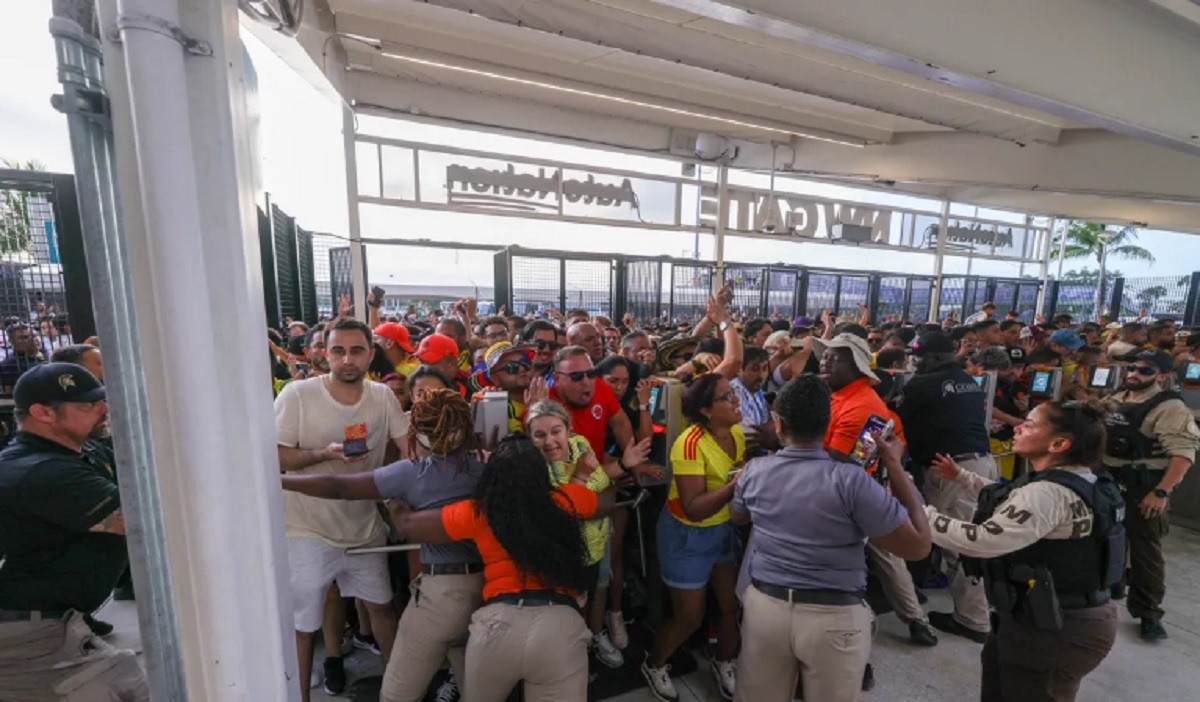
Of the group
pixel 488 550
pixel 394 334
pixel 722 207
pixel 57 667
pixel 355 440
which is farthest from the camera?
pixel 722 207

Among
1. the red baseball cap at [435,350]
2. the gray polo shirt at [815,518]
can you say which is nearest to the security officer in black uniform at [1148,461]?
the gray polo shirt at [815,518]

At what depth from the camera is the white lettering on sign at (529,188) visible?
8.15 metres

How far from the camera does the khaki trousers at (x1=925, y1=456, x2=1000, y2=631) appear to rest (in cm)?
336

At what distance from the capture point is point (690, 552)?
2.69 m

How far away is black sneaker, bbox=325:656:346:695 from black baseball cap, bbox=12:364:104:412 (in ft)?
5.93

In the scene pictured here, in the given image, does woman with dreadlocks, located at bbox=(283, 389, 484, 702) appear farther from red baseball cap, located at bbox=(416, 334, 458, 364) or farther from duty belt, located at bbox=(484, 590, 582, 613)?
red baseball cap, located at bbox=(416, 334, 458, 364)

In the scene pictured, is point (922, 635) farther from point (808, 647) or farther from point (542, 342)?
point (542, 342)

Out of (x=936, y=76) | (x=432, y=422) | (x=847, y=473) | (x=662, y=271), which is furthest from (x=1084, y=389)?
(x=432, y=422)

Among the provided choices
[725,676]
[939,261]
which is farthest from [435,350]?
[939,261]

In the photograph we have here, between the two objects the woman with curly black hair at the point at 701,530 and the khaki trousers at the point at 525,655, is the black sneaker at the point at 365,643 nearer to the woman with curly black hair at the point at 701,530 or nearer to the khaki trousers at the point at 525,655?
the khaki trousers at the point at 525,655

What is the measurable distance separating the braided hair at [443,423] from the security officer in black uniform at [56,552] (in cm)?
105

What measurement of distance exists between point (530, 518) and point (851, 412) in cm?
195

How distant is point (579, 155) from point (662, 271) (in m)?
2.70

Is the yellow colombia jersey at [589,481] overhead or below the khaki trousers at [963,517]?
overhead
